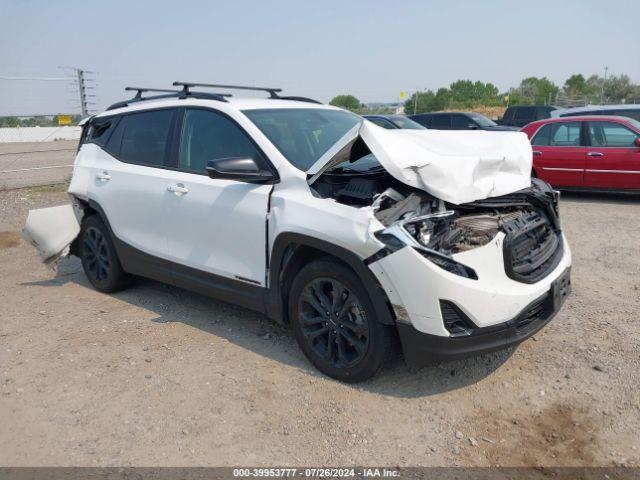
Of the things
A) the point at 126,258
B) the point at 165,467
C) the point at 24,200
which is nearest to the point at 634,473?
the point at 165,467

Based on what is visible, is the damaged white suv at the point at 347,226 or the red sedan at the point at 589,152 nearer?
the damaged white suv at the point at 347,226

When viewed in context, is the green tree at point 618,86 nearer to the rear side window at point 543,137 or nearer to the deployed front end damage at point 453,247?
the rear side window at point 543,137

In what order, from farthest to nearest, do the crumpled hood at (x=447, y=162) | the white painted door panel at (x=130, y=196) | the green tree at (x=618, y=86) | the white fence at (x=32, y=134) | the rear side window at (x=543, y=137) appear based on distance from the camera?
the green tree at (x=618, y=86)
the white fence at (x=32, y=134)
the rear side window at (x=543, y=137)
the white painted door panel at (x=130, y=196)
the crumpled hood at (x=447, y=162)

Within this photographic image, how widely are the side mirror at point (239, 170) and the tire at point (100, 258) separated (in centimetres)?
211

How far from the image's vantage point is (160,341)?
436cm

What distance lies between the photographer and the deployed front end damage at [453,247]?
3.05 metres

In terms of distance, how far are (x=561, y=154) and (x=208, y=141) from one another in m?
7.40

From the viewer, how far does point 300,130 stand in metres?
4.27

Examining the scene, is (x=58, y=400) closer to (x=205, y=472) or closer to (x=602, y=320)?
(x=205, y=472)

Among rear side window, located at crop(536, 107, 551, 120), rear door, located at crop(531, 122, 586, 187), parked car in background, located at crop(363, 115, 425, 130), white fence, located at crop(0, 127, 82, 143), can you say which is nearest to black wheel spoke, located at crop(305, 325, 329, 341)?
rear door, located at crop(531, 122, 586, 187)

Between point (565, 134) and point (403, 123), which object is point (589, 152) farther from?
point (403, 123)

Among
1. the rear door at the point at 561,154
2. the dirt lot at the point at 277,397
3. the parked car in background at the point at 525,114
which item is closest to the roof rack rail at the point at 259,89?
→ the dirt lot at the point at 277,397

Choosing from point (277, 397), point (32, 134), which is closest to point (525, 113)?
point (277, 397)

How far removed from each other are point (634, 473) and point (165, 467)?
2.35m
